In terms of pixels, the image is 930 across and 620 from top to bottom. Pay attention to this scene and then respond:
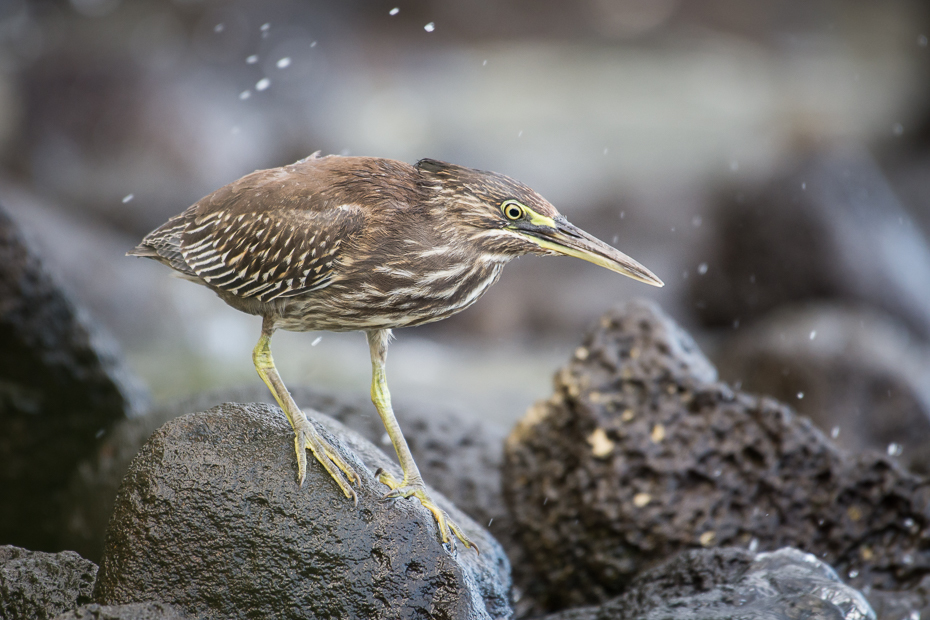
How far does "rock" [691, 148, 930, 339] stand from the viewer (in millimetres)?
8914

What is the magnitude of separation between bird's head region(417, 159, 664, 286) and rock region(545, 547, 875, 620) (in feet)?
4.15

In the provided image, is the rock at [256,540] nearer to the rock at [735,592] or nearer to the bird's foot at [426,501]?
the bird's foot at [426,501]

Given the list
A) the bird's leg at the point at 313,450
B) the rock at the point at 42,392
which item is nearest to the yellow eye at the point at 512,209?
the bird's leg at the point at 313,450

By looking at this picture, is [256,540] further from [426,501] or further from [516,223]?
[516,223]

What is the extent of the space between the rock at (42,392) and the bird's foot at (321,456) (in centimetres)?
259

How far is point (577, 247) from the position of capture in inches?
112

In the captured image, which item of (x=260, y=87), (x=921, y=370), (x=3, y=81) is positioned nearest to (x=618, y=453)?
(x=921, y=370)

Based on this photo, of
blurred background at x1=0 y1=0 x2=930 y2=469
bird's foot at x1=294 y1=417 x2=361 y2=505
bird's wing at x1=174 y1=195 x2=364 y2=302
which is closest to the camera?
bird's foot at x1=294 y1=417 x2=361 y2=505

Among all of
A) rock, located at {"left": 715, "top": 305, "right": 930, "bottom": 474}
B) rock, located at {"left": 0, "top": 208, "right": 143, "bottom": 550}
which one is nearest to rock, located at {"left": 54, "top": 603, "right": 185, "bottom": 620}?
rock, located at {"left": 0, "top": 208, "right": 143, "bottom": 550}

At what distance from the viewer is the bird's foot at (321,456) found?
2.81 m

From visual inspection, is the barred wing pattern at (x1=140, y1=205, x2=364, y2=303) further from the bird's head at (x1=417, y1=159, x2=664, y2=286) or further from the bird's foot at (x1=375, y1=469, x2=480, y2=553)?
the bird's foot at (x1=375, y1=469, x2=480, y2=553)

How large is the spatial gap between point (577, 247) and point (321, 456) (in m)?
1.12

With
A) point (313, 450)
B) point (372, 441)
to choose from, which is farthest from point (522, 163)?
point (313, 450)

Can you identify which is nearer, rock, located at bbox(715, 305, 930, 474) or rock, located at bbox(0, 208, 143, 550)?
rock, located at bbox(0, 208, 143, 550)
